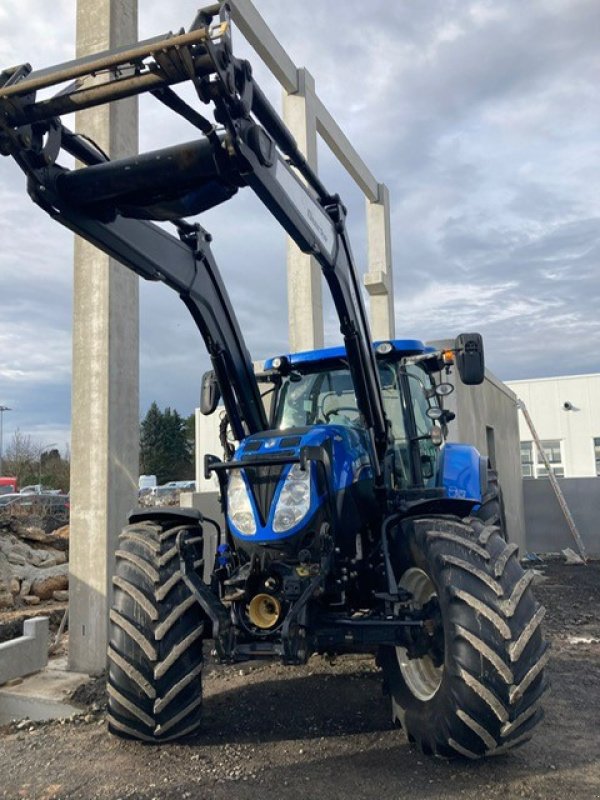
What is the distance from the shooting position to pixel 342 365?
5941mm

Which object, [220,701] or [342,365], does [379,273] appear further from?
[220,701]

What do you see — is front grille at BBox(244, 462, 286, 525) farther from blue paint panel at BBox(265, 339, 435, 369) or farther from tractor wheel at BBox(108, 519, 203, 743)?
blue paint panel at BBox(265, 339, 435, 369)

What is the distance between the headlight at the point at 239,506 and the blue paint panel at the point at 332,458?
3cm

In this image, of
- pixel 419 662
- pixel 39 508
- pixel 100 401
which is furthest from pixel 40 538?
pixel 419 662

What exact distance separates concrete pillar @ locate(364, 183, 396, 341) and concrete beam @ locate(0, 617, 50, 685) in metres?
10.5

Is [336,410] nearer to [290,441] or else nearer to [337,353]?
[337,353]

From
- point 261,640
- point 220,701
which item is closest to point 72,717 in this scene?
point 220,701

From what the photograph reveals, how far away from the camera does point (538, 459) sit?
3005 centimetres

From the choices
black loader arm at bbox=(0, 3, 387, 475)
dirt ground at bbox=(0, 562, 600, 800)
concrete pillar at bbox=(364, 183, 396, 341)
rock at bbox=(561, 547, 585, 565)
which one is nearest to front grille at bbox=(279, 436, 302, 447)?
black loader arm at bbox=(0, 3, 387, 475)

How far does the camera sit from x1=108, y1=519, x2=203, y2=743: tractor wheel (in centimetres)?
433

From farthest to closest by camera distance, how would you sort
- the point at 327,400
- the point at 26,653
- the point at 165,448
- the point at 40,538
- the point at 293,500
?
the point at 165,448 < the point at 40,538 < the point at 26,653 < the point at 327,400 < the point at 293,500

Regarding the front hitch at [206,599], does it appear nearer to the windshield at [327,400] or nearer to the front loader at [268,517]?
the front loader at [268,517]

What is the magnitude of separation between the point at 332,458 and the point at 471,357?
134 centimetres

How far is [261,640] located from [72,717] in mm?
1970
